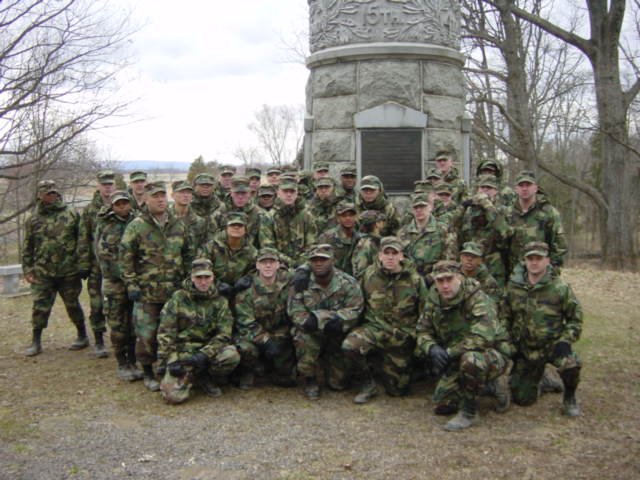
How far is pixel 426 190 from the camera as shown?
679 cm

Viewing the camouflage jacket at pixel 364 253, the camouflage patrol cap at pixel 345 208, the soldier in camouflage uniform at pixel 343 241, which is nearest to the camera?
the camouflage jacket at pixel 364 253

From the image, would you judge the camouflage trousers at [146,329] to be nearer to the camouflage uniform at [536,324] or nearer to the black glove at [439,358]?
the black glove at [439,358]

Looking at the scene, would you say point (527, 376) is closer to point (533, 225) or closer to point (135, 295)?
point (533, 225)

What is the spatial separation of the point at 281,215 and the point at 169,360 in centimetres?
186

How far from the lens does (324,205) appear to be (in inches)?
260

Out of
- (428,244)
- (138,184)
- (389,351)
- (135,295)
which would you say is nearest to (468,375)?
(389,351)

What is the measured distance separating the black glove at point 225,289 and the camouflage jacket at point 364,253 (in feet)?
3.72

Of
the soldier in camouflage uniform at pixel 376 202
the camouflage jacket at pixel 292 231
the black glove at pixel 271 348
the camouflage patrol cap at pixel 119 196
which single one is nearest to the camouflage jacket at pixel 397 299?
the black glove at pixel 271 348

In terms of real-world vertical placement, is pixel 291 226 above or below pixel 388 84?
below

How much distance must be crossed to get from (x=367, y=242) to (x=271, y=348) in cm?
134

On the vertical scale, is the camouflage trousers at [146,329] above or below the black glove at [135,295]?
below

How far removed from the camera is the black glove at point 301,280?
5445 mm

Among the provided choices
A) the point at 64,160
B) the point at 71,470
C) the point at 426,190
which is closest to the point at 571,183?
the point at 426,190

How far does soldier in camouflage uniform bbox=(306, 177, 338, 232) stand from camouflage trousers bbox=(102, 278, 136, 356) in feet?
6.54
